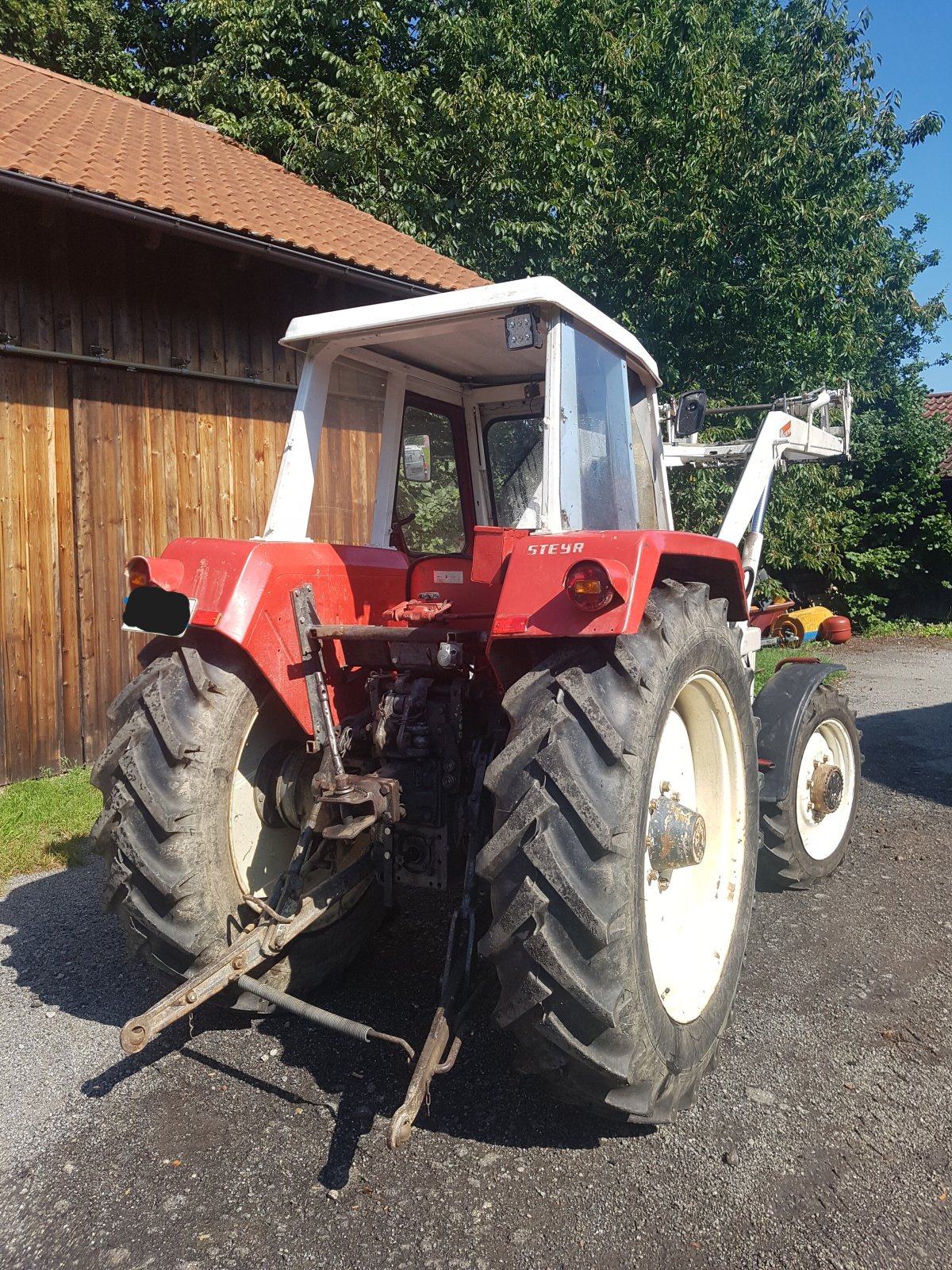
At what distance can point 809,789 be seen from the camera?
4.28 m

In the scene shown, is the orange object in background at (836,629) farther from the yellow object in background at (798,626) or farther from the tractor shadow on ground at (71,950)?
the tractor shadow on ground at (71,950)

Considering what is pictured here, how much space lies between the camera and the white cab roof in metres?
2.71

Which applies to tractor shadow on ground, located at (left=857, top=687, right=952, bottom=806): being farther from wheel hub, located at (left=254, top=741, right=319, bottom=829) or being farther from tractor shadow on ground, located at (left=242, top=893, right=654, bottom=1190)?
wheel hub, located at (left=254, top=741, right=319, bottom=829)

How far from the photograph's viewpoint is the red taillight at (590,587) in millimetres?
2299

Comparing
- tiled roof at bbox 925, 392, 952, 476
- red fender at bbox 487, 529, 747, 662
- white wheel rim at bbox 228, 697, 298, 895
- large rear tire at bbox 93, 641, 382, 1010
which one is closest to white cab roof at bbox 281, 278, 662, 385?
red fender at bbox 487, 529, 747, 662

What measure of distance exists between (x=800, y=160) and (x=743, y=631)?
999 centimetres

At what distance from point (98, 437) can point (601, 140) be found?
8490 millimetres

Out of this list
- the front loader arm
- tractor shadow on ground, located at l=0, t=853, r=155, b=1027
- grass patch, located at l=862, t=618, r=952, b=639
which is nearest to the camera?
tractor shadow on ground, located at l=0, t=853, r=155, b=1027

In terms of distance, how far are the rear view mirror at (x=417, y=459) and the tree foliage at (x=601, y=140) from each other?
8260 millimetres

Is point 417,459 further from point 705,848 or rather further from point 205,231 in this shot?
point 205,231

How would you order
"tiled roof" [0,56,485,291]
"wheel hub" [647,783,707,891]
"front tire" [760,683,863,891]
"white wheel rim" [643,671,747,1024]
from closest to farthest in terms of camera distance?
"wheel hub" [647,783,707,891]
"white wheel rim" [643,671,747,1024]
"front tire" [760,683,863,891]
"tiled roof" [0,56,485,291]

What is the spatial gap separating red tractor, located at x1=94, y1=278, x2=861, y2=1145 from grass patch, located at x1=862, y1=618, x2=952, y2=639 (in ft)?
42.9

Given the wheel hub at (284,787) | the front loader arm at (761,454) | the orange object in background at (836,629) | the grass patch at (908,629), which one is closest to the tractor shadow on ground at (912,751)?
the orange object in background at (836,629)

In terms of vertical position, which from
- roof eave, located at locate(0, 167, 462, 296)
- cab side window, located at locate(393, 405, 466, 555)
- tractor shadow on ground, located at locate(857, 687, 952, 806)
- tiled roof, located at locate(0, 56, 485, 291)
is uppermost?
tiled roof, located at locate(0, 56, 485, 291)
